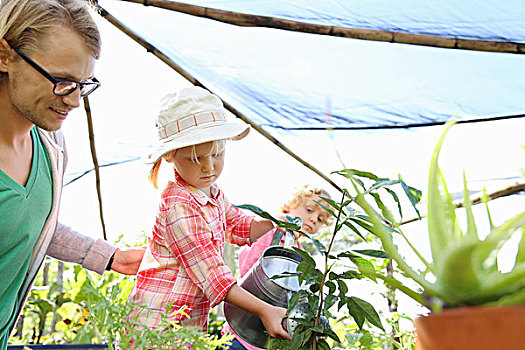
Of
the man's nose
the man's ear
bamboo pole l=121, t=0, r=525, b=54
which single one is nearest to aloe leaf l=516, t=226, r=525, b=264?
the man's nose

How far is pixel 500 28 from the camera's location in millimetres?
1778

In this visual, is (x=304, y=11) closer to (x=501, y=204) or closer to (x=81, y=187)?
(x=501, y=204)

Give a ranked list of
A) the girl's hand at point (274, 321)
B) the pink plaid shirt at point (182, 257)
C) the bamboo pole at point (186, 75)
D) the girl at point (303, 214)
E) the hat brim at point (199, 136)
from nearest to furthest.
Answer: the girl's hand at point (274, 321) → the pink plaid shirt at point (182, 257) → the hat brim at point (199, 136) → the bamboo pole at point (186, 75) → the girl at point (303, 214)

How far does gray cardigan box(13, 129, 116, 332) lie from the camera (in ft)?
3.72

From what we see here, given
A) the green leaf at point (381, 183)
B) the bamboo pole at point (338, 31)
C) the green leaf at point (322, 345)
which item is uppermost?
the bamboo pole at point (338, 31)

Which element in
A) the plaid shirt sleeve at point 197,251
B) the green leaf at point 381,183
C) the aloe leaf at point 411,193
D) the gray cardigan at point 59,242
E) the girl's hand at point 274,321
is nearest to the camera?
the aloe leaf at point 411,193

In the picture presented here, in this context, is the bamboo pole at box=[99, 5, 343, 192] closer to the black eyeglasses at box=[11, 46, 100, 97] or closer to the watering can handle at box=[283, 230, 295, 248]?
the black eyeglasses at box=[11, 46, 100, 97]

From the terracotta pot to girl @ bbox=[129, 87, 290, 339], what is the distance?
1021 mm

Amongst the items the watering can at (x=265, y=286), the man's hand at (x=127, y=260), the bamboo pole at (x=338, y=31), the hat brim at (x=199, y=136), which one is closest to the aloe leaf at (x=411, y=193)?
the watering can at (x=265, y=286)

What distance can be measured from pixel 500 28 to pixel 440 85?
1.10 ft

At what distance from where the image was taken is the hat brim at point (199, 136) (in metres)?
1.45

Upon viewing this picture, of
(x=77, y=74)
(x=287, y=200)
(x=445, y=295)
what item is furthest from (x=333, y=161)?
(x=445, y=295)

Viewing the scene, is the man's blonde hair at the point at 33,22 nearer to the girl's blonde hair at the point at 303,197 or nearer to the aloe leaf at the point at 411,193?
the aloe leaf at the point at 411,193

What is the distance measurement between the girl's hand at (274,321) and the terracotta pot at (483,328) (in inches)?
28.8
